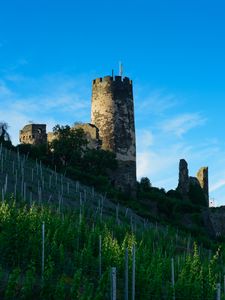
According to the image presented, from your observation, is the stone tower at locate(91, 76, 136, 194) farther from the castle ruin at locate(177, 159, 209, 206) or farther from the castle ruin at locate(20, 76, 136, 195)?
the castle ruin at locate(177, 159, 209, 206)

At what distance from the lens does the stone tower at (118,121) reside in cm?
4272

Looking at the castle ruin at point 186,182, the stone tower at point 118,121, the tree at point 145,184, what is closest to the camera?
the stone tower at point 118,121

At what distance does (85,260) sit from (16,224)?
181 centimetres

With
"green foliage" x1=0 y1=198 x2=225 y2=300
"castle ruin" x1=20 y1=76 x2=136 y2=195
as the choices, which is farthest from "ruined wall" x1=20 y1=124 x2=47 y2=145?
"green foliage" x1=0 y1=198 x2=225 y2=300

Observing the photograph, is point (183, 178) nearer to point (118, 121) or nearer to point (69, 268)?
point (118, 121)

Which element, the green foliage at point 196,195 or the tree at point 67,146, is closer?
the tree at point 67,146

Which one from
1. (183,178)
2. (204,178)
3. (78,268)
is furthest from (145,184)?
(78,268)

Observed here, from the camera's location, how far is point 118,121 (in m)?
43.8

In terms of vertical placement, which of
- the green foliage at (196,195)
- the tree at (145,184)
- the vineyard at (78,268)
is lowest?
the vineyard at (78,268)

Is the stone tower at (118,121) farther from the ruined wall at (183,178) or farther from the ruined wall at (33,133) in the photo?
the ruined wall at (33,133)

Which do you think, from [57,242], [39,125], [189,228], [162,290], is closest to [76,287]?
[162,290]

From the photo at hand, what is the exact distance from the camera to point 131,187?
140ft

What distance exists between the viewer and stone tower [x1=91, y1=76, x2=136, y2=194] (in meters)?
42.7

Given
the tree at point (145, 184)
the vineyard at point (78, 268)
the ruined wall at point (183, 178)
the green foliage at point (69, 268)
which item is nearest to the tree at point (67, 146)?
the tree at point (145, 184)
